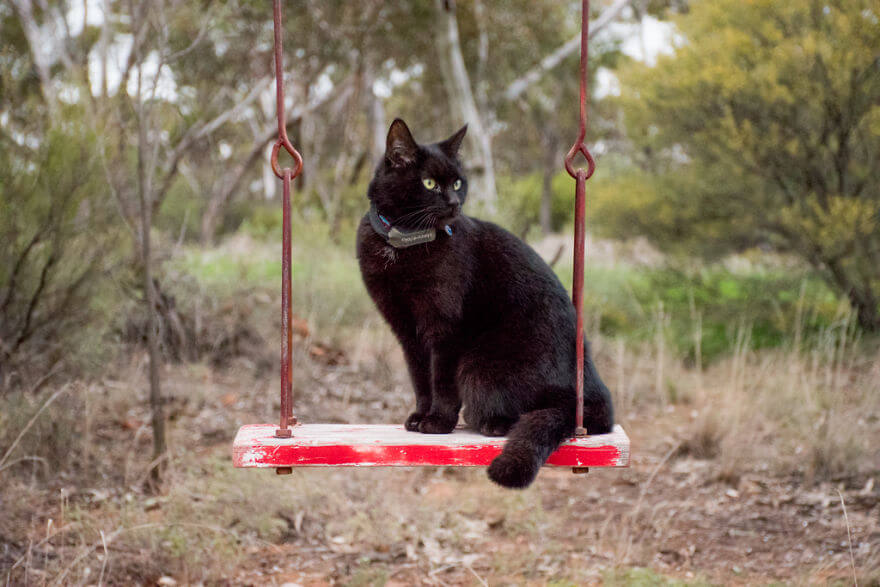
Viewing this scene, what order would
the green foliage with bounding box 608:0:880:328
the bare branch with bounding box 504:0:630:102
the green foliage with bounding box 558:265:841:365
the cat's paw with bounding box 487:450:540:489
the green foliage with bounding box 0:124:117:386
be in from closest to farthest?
the cat's paw with bounding box 487:450:540:489 → the green foliage with bounding box 0:124:117:386 → the green foliage with bounding box 608:0:880:328 → the green foliage with bounding box 558:265:841:365 → the bare branch with bounding box 504:0:630:102

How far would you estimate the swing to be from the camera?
1.73m

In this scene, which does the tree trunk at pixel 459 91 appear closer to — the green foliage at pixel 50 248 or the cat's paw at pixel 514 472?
the green foliage at pixel 50 248

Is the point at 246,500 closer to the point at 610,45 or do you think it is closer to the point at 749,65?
the point at 749,65

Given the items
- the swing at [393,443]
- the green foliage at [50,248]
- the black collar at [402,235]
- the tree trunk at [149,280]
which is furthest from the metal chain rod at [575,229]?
the green foliage at [50,248]

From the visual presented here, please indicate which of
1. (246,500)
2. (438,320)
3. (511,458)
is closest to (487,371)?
(438,320)

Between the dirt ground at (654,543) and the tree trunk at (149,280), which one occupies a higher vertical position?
the tree trunk at (149,280)

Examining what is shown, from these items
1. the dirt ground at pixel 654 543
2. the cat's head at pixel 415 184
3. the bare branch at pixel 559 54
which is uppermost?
the bare branch at pixel 559 54

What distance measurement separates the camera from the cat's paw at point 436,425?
2.03 metres

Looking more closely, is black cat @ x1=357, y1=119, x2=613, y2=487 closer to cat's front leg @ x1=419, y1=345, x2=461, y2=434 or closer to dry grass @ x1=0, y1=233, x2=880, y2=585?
cat's front leg @ x1=419, y1=345, x2=461, y2=434

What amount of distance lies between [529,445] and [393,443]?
1.03 feet

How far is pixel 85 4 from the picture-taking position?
153 inches

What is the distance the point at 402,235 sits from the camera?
77.3 inches

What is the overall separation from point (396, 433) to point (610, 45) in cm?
1404

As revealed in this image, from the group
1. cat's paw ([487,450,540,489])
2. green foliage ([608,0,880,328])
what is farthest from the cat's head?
green foliage ([608,0,880,328])
